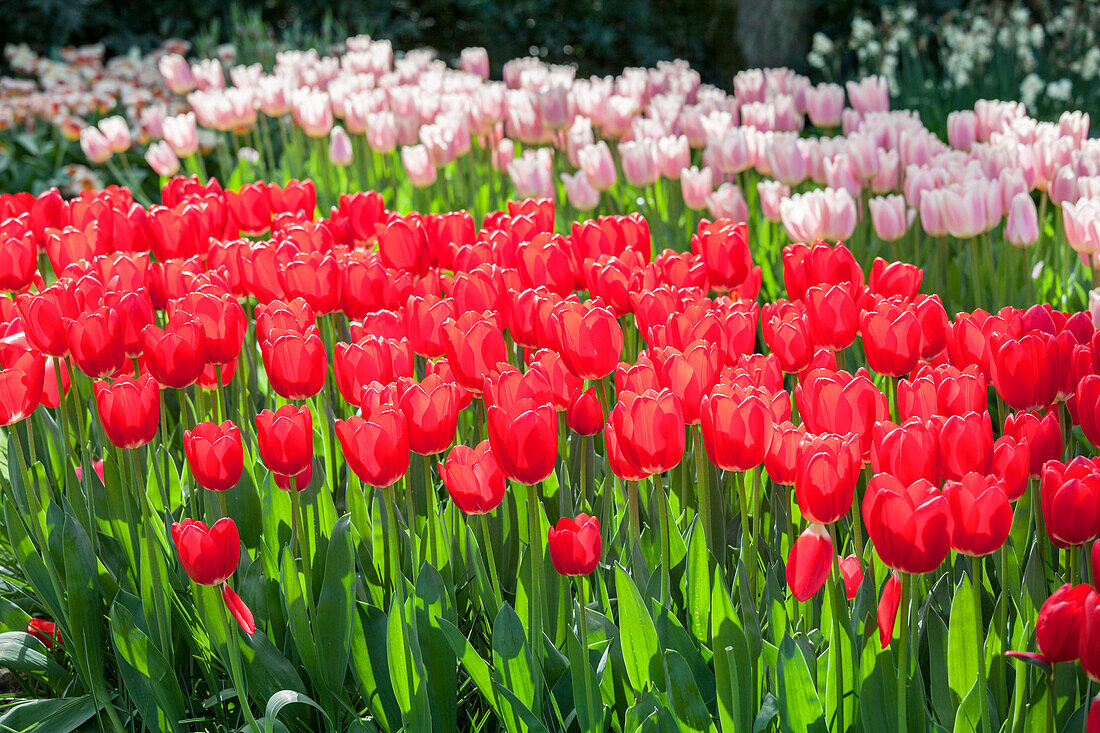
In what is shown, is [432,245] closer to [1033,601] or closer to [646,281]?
[646,281]

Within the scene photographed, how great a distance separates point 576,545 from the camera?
4.65 feet

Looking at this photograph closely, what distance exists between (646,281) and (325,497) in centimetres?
75

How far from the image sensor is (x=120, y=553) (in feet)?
6.59

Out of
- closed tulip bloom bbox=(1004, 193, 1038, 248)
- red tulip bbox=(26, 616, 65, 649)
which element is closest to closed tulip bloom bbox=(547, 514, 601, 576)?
red tulip bbox=(26, 616, 65, 649)

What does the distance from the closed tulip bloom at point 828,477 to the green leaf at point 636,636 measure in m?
0.28

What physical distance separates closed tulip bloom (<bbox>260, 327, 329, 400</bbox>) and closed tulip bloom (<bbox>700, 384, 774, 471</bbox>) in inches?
26.8

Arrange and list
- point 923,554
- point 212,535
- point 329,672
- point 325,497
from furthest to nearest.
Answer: point 325,497, point 329,672, point 212,535, point 923,554

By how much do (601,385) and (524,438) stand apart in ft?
1.54

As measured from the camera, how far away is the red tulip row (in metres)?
1.31

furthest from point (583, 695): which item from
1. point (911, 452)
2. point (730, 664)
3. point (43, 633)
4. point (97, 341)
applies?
point (43, 633)

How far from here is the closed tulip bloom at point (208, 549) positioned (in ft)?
4.69

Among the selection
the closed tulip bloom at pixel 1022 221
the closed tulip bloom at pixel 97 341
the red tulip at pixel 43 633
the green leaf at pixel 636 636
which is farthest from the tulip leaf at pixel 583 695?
the closed tulip bloom at pixel 1022 221

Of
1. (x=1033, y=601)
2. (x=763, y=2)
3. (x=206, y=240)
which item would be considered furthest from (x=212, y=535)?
(x=763, y=2)

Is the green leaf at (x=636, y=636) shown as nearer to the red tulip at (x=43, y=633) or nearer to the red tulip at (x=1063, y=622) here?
the red tulip at (x=1063, y=622)
